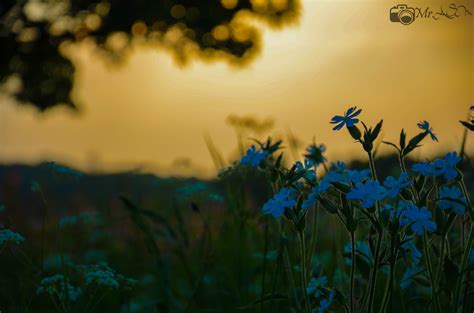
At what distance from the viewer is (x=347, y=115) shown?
156 cm

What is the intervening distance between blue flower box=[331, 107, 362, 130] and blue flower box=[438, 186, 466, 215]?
30cm

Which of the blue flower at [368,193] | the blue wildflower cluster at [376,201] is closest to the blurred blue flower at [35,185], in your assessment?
the blue wildflower cluster at [376,201]

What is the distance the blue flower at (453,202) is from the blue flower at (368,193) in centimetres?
28

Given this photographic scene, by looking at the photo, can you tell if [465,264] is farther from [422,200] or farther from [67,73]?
[67,73]

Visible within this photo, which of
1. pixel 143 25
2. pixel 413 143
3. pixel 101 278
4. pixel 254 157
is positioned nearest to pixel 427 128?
pixel 413 143

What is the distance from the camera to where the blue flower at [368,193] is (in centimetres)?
133

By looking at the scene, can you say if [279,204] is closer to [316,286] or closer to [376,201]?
[376,201]

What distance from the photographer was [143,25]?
9.01 metres

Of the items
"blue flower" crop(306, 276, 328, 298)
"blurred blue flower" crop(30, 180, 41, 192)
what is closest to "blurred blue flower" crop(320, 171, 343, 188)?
"blue flower" crop(306, 276, 328, 298)

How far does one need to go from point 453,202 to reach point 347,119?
34 centimetres

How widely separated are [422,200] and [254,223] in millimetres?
1565

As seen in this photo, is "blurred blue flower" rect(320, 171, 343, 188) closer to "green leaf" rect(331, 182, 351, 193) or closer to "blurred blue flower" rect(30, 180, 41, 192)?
"green leaf" rect(331, 182, 351, 193)

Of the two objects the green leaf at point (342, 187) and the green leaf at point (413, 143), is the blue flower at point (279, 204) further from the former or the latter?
the green leaf at point (413, 143)

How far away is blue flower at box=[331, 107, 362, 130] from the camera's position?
60.4 inches
